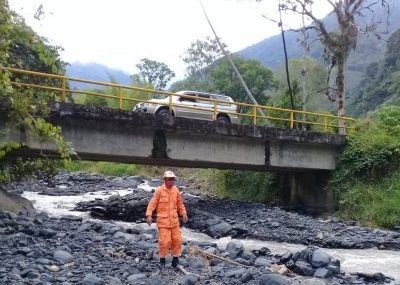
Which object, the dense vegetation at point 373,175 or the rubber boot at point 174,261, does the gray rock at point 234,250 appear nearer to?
the rubber boot at point 174,261

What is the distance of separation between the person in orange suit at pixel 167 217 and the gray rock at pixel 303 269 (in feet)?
7.50

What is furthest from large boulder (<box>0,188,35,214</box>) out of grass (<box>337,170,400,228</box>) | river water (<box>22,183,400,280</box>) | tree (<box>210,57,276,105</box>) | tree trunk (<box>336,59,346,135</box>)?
tree (<box>210,57,276,105</box>)

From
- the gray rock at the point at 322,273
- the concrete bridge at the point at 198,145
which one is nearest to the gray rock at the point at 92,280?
the gray rock at the point at 322,273

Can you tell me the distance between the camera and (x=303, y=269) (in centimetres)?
878

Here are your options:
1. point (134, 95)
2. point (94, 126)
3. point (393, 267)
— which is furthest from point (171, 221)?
point (134, 95)

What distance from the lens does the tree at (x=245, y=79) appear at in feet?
150

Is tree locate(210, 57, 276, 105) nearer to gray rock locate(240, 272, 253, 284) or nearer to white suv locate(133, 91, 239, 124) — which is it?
white suv locate(133, 91, 239, 124)

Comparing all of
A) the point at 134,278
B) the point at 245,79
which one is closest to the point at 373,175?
the point at 134,278

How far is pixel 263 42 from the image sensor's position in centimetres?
18725

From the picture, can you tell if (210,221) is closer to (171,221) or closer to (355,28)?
(171,221)

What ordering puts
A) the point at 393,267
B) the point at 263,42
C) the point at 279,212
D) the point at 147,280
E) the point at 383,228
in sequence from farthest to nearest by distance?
the point at 263,42, the point at 279,212, the point at 383,228, the point at 393,267, the point at 147,280

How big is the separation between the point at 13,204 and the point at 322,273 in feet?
31.4

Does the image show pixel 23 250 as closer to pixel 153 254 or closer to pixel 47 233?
pixel 47 233

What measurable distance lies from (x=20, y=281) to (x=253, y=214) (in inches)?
493
